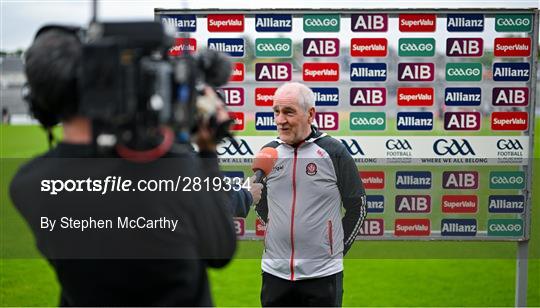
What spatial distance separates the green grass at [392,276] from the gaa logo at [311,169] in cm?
113

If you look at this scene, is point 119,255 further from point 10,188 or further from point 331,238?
point 331,238

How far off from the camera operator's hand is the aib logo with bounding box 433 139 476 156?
3.20m

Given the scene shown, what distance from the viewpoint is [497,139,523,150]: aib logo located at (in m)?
4.42

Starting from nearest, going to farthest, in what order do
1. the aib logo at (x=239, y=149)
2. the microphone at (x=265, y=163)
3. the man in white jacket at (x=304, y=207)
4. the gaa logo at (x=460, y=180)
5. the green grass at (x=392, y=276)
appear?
the man in white jacket at (x=304, y=207)
the microphone at (x=265, y=163)
the aib logo at (x=239, y=149)
the gaa logo at (x=460, y=180)
the green grass at (x=392, y=276)

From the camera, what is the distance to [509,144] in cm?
443

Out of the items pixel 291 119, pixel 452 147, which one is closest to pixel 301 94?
pixel 291 119

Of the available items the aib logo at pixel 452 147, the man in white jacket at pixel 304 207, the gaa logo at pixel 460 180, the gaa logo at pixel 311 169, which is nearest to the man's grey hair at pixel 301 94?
the man in white jacket at pixel 304 207

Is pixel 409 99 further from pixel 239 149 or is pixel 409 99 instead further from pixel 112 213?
pixel 112 213

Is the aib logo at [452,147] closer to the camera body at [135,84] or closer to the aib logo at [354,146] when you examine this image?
the aib logo at [354,146]

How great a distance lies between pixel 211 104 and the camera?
1.51 metres

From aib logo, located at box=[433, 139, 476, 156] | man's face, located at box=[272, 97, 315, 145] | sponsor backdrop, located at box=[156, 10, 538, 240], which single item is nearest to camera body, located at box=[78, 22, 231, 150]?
man's face, located at box=[272, 97, 315, 145]

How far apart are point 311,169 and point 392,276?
3.19 m

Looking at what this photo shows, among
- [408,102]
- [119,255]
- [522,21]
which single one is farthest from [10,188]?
[522,21]

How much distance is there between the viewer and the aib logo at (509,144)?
4.42 meters
